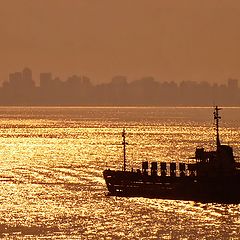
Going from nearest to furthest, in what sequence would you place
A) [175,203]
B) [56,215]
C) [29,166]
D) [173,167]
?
[56,215]
[175,203]
[173,167]
[29,166]

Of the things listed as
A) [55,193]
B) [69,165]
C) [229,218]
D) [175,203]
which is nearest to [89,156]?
[69,165]

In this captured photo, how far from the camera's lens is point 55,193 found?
354ft

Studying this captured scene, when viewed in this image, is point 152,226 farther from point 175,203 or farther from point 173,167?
point 173,167

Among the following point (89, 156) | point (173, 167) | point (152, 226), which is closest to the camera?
point (152, 226)

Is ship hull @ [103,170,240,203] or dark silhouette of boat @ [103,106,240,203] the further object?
dark silhouette of boat @ [103,106,240,203]

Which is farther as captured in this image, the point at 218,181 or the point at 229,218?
the point at 218,181

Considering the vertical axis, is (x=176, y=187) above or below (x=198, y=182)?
below

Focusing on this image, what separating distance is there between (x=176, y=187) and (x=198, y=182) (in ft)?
9.03

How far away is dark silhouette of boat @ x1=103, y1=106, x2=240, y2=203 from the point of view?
97.8 meters

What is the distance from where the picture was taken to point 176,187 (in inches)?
3967

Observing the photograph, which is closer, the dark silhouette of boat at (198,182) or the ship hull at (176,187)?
the ship hull at (176,187)

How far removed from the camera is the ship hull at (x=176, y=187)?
9750 cm

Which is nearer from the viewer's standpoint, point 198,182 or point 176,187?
point 198,182

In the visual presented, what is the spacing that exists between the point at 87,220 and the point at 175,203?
1345 centimetres
